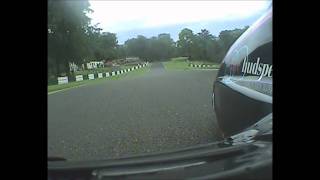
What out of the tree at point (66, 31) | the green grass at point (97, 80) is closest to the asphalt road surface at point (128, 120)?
the green grass at point (97, 80)

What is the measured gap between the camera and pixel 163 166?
2.19 m

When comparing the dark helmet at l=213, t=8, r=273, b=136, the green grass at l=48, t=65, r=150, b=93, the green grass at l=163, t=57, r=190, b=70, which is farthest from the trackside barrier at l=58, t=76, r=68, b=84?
the dark helmet at l=213, t=8, r=273, b=136

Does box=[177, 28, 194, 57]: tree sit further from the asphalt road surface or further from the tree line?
the asphalt road surface

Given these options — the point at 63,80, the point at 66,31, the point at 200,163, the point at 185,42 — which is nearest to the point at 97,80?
the point at 63,80

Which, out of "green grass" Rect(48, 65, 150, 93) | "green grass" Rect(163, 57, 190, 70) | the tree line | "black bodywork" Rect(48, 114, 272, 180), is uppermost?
the tree line

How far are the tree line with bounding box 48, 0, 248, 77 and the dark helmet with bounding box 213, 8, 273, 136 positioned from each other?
0.06 metres

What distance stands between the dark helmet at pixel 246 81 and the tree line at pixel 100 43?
56 millimetres

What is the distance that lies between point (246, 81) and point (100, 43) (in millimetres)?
662

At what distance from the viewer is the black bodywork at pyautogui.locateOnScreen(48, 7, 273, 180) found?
214cm

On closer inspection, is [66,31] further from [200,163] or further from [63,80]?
[200,163]

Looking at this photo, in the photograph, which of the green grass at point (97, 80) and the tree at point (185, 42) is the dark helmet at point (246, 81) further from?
the green grass at point (97, 80)

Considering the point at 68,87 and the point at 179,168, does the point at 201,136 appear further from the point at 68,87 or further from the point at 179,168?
the point at 68,87
